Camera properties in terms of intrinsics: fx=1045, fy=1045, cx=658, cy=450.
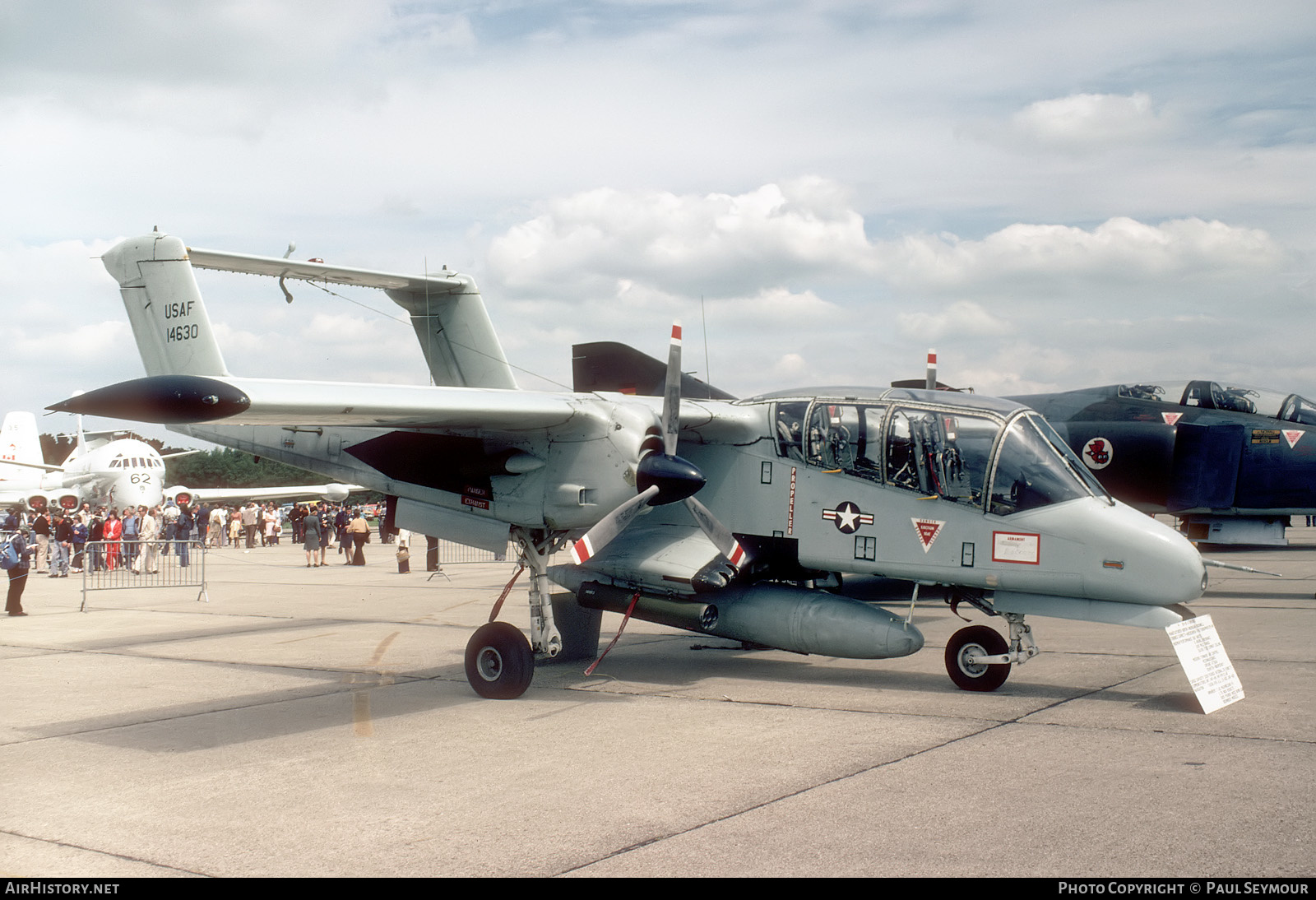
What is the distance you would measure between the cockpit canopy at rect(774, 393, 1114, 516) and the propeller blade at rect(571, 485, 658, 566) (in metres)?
1.92

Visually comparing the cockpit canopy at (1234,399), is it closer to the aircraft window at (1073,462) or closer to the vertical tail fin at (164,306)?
the aircraft window at (1073,462)

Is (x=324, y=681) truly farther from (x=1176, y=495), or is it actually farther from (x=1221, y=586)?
(x=1221, y=586)

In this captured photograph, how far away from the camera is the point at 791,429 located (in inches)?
408

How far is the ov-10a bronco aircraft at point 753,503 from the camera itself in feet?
29.0

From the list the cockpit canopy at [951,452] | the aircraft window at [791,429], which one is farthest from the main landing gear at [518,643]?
the cockpit canopy at [951,452]

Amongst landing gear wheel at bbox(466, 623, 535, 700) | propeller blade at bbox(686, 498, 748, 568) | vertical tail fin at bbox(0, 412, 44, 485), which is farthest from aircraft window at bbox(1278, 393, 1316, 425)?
vertical tail fin at bbox(0, 412, 44, 485)

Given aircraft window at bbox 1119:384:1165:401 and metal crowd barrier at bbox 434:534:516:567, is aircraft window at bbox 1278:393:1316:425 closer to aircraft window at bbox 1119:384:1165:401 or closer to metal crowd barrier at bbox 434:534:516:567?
aircraft window at bbox 1119:384:1165:401

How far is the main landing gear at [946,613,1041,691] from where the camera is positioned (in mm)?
9359

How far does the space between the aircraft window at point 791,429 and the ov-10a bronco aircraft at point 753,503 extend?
0.02 meters

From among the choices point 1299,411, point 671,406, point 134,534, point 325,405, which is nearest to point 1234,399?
point 1299,411

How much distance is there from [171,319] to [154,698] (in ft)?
14.2

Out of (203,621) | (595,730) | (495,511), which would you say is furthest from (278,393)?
(203,621)

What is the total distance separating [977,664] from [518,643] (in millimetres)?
4233

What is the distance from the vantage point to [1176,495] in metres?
16.9
